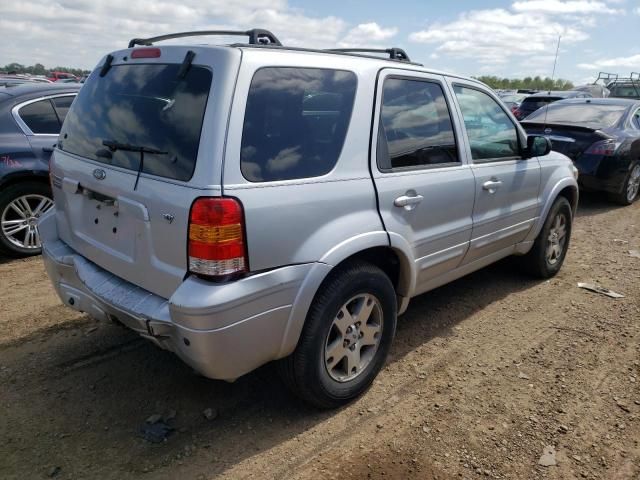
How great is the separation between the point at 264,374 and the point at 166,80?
1.85m

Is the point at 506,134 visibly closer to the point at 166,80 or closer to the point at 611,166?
the point at 166,80

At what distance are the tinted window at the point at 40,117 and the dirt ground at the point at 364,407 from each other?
205cm

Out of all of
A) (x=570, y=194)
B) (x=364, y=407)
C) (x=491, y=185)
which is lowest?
(x=364, y=407)

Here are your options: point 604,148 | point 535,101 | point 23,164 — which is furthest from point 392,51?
point 535,101

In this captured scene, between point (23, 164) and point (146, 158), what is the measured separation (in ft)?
11.3

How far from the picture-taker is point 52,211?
3291 millimetres

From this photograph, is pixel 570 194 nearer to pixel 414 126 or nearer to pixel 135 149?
pixel 414 126

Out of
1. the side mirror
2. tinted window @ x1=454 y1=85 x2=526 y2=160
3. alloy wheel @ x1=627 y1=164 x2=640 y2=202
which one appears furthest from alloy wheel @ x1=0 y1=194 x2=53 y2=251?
alloy wheel @ x1=627 y1=164 x2=640 y2=202

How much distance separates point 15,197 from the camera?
5.18m

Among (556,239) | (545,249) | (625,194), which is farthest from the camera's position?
(625,194)

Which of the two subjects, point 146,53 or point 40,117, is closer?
point 146,53

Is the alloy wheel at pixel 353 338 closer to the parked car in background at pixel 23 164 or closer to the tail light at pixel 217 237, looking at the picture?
the tail light at pixel 217 237

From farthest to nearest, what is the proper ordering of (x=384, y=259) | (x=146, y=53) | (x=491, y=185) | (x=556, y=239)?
(x=556, y=239) → (x=491, y=185) → (x=384, y=259) → (x=146, y=53)

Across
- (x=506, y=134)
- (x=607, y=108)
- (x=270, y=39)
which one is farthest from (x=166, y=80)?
(x=607, y=108)
